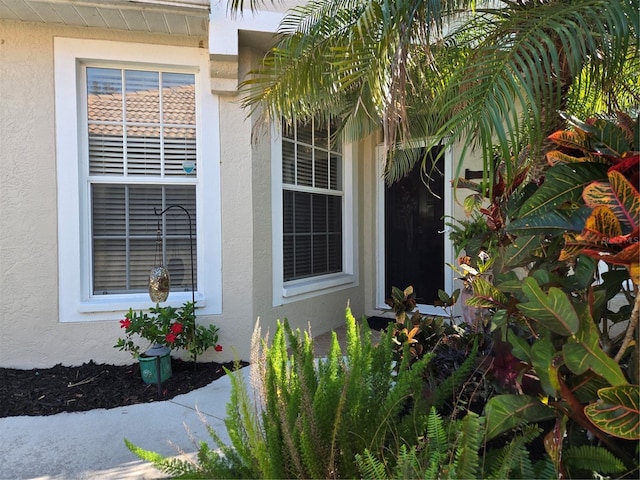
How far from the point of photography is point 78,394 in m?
3.29

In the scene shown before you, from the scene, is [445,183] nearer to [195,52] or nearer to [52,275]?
[195,52]

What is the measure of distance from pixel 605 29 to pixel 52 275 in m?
4.54

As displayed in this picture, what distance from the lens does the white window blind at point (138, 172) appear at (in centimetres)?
391

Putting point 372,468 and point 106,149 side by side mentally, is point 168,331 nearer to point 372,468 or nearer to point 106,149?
point 106,149

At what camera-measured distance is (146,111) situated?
399cm

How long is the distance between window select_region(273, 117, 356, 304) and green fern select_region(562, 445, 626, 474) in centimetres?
326

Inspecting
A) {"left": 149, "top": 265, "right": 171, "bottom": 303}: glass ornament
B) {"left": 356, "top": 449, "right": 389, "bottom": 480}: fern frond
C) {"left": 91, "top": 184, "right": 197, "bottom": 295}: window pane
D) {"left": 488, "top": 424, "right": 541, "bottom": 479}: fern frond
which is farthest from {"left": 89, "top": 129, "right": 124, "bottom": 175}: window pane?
{"left": 488, "top": 424, "right": 541, "bottom": 479}: fern frond

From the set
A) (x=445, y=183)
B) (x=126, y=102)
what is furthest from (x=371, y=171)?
(x=126, y=102)

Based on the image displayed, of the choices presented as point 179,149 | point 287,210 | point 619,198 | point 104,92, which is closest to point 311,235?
point 287,210

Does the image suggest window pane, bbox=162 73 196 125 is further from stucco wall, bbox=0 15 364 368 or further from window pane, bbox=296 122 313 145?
window pane, bbox=296 122 313 145

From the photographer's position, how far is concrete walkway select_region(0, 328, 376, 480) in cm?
226

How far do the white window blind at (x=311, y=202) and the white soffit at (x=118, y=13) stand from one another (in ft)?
4.75

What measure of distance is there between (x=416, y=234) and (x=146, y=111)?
143 inches

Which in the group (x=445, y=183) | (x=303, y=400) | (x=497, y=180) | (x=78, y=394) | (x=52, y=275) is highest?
(x=445, y=183)
